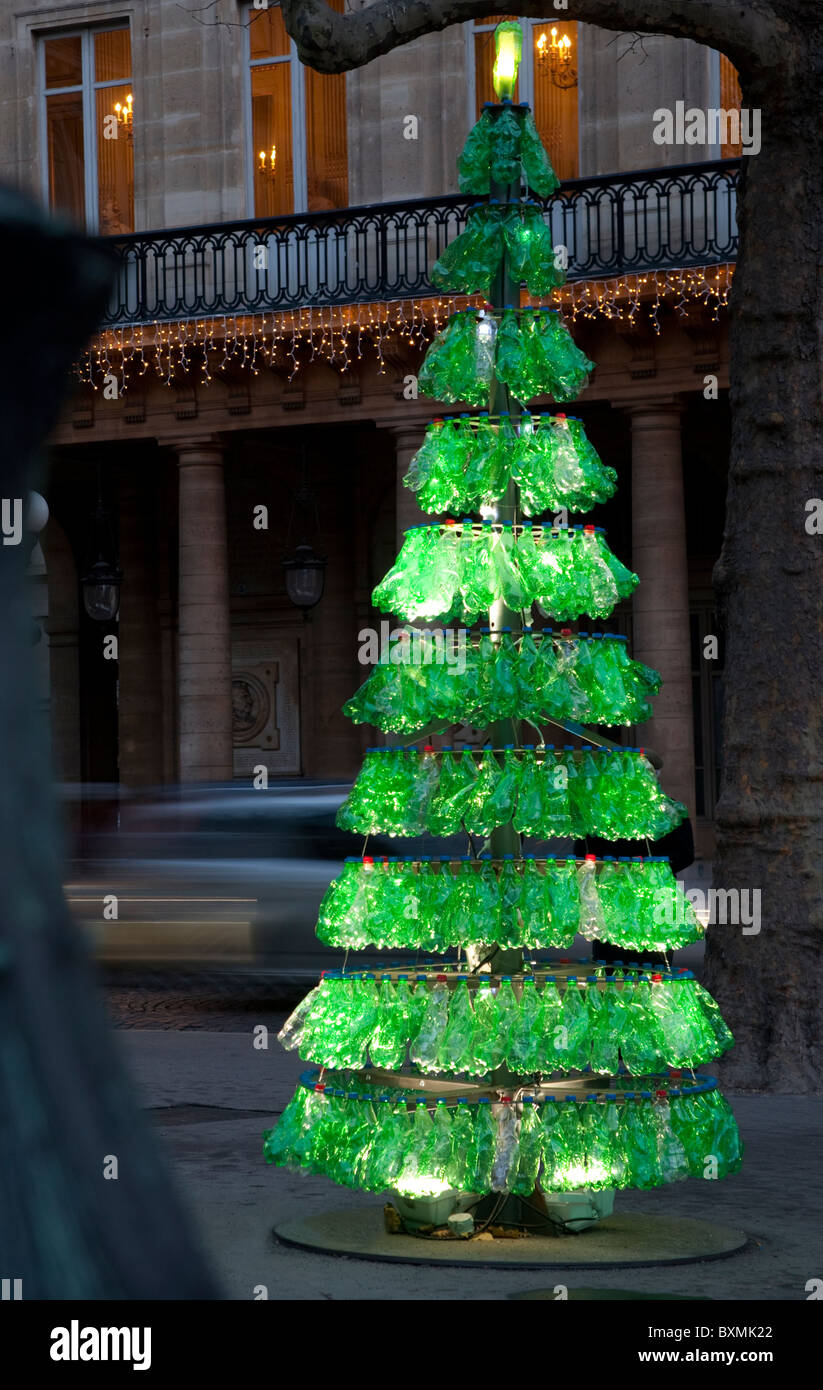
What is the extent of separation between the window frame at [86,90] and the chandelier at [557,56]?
18.4 ft

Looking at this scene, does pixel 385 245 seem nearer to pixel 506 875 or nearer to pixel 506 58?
pixel 506 58

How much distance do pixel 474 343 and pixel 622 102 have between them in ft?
60.3

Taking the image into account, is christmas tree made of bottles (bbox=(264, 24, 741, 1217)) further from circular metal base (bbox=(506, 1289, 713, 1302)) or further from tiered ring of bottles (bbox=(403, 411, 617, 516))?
circular metal base (bbox=(506, 1289, 713, 1302))

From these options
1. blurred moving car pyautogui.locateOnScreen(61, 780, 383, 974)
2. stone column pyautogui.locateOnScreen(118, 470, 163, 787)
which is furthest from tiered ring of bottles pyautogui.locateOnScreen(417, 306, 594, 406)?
stone column pyautogui.locateOnScreen(118, 470, 163, 787)

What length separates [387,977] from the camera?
6730 mm

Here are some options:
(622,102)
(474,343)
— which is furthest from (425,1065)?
(622,102)

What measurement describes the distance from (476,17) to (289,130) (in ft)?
56.5

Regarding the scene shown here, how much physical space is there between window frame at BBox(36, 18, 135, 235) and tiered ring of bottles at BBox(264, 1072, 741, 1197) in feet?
72.9

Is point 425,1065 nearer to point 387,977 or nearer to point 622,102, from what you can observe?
point 387,977

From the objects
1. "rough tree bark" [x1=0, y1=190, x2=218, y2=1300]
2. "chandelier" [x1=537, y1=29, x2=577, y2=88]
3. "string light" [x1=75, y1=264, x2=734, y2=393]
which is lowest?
"rough tree bark" [x1=0, y1=190, x2=218, y2=1300]

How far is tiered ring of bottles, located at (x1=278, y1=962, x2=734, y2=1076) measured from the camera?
21.4 feet

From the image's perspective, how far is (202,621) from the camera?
25.8 metres

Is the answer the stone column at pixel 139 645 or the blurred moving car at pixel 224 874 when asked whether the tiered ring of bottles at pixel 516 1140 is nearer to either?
the blurred moving car at pixel 224 874

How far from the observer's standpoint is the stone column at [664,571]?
76.0 feet
